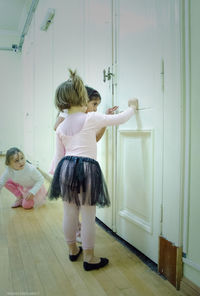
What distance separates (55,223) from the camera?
201 cm

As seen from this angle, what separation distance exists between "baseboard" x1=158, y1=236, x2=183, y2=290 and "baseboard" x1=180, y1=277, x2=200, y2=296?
2cm

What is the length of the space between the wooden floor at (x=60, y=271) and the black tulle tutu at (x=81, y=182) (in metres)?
0.33

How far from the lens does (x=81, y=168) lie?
4.19ft

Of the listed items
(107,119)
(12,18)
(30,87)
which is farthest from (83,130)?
(12,18)

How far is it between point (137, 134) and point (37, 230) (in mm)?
995

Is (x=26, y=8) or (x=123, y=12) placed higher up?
(x=26, y=8)

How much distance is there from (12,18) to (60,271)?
264 inches

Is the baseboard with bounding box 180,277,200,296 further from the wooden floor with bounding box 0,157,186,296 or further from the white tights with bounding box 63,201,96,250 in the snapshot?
the white tights with bounding box 63,201,96,250

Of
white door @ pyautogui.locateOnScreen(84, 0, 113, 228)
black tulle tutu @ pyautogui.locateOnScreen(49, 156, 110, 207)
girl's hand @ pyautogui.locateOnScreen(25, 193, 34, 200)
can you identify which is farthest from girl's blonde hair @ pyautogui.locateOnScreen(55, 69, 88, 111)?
girl's hand @ pyautogui.locateOnScreen(25, 193, 34, 200)

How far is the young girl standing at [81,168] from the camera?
1.29 metres

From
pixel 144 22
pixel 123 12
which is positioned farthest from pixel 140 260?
pixel 123 12

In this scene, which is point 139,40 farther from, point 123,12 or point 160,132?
point 160,132

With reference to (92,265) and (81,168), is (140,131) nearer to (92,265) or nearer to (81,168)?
(81,168)

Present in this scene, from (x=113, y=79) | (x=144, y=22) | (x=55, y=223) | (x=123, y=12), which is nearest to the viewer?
(x=144, y=22)
